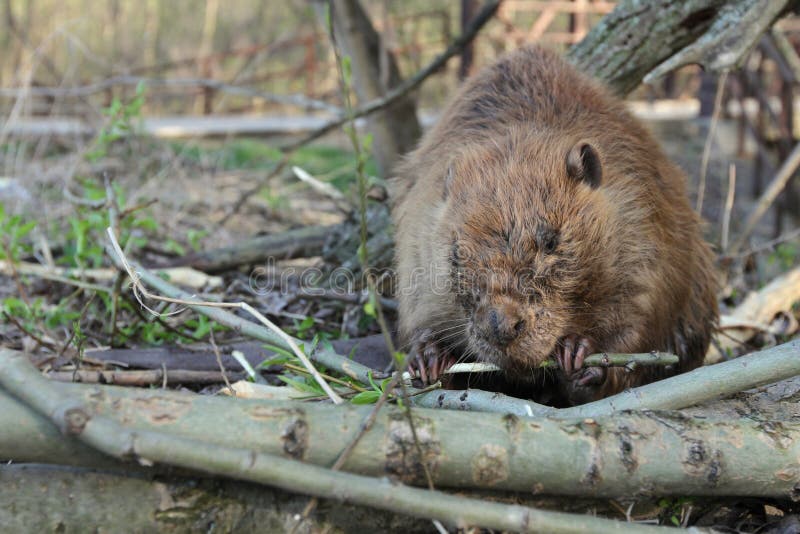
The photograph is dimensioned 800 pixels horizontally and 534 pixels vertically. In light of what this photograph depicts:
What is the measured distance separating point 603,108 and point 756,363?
141 cm

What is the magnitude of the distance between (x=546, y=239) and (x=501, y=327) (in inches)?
13.7

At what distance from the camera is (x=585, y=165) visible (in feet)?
8.66

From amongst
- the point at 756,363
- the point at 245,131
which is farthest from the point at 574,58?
the point at 245,131

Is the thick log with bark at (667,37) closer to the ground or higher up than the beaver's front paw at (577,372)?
higher up

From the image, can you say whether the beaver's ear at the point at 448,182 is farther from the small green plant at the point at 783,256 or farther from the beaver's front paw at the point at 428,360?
the small green plant at the point at 783,256

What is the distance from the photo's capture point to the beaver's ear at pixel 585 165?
2.58 m

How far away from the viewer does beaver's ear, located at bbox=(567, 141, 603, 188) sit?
2584 mm

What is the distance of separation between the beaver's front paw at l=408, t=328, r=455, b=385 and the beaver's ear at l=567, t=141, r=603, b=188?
2.41 feet

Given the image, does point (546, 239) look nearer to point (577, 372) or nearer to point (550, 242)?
point (550, 242)

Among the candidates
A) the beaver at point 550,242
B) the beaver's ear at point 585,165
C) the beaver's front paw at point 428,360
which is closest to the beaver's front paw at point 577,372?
the beaver at point 550,242

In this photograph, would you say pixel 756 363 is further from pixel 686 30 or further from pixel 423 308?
pixel 686 30

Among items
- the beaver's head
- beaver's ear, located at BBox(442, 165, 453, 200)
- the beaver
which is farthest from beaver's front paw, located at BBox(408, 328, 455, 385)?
beaver's ear, located at BBox(442, 165, 453, 200)

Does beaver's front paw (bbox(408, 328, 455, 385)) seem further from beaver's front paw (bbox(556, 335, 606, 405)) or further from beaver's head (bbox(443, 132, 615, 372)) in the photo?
beaver's front paw (bbox(556, 335, 606, 405))

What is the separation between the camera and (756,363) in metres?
2.05
